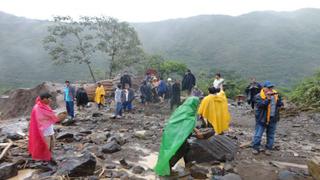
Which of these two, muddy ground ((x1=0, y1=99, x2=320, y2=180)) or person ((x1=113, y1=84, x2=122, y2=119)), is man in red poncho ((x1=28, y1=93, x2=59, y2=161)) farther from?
person ((x1=113, y1=84, x2=122, y2=119))

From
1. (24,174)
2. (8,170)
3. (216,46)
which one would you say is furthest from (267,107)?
(216,46)

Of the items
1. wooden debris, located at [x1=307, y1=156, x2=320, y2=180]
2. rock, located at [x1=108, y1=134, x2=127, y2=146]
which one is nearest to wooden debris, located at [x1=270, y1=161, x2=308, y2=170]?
wooden debris, located at [x1=307, y1=156, x2=320, y2=180]

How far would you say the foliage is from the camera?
18.1m

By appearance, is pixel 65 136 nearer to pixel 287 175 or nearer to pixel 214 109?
pixel 214 109

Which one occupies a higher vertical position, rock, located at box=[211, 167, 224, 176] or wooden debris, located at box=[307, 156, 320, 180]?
wooden debris, located at box=[307, 156, 320, 180]

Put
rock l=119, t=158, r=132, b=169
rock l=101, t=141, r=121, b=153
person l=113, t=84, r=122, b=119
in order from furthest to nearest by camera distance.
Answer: person l=113, t=84, r=122, b=119, rock l=101, t=141, r=121, b=153, rock l=119, t=158, r=132, b=169

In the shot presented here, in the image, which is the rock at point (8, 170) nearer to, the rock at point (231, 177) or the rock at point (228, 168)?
the rock at point (231, 177)

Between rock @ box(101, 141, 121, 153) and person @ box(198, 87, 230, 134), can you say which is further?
person @ box(198, 87, 230, 134)

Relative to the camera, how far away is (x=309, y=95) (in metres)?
18.7

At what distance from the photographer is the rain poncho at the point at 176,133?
6.48 meters

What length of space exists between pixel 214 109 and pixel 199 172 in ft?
9.14

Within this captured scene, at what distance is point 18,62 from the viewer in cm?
5866

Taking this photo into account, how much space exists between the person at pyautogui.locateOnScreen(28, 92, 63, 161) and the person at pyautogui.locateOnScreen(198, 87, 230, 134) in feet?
12.8

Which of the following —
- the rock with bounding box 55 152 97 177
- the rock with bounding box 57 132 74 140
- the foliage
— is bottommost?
the foliage
